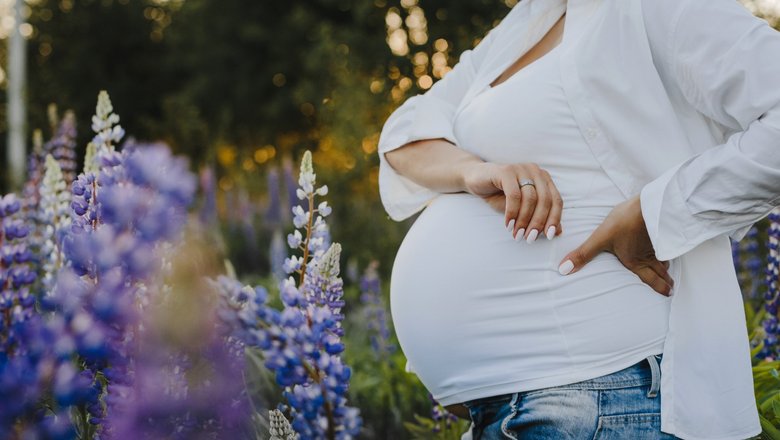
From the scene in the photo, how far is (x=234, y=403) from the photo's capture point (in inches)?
46.3

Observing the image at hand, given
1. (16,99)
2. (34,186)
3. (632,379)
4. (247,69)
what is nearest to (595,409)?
(632,379)

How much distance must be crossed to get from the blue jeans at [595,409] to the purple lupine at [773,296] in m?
1.17

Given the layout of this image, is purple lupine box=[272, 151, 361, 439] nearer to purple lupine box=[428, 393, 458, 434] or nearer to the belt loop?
the belt loop

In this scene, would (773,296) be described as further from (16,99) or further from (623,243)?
(16,99)

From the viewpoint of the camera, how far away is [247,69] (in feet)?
71.3

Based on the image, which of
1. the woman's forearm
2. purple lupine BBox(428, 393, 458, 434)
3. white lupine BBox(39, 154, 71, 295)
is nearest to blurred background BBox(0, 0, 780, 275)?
purple lupine BBox(428, 393, 458, 434)

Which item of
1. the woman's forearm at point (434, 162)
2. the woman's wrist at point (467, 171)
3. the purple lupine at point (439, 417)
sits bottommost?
the purple lupine at point (439, 417)

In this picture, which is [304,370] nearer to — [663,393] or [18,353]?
[18,353]

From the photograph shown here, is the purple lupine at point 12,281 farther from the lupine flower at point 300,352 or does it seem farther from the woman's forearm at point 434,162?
the woman's forearm at point 434,162

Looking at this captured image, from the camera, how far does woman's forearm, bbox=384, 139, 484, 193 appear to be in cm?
177

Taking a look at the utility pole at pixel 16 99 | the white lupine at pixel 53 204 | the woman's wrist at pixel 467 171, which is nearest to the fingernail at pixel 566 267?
the woman's wrist at pixel 467 171

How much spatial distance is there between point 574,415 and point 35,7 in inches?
999

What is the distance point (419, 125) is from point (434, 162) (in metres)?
0.16

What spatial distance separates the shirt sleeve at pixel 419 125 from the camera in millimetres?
2004
